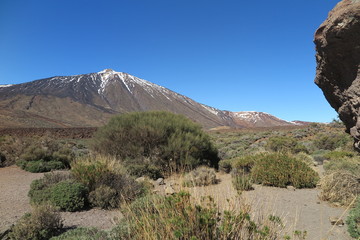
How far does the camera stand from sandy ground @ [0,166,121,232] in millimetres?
5882

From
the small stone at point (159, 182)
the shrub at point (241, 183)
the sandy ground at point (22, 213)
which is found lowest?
the sandy ground at point (22, 213)

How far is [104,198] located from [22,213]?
1855 mm

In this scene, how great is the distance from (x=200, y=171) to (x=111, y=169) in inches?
134

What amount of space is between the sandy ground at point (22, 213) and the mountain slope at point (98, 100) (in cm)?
8002

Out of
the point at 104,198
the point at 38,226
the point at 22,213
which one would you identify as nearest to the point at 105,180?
the point at 104,198

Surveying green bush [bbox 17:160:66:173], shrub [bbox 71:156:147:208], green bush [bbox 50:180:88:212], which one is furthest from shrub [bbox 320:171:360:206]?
green bush [bbox 17:160:66:173]

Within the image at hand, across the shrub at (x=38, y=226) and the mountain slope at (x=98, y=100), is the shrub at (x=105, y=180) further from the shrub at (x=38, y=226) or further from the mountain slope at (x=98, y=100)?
the mountain slope at (x=98, y=100)

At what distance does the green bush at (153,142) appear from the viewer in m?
12.3

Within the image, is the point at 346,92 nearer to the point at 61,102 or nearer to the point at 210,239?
the point at 210,239

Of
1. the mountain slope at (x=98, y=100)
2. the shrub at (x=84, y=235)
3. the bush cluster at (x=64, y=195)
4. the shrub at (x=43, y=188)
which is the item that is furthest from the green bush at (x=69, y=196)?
the mountain slope at (x=98, y=100)

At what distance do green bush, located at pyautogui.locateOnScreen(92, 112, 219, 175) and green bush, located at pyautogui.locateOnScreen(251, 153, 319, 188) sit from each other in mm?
3143

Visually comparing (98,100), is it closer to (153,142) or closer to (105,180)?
(153,142)

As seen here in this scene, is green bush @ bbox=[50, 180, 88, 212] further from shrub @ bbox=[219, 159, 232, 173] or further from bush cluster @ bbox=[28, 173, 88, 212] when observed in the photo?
shrub @ bbox=[219, 159, 232, 173]

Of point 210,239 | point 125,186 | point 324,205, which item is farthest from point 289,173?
point 210,239
